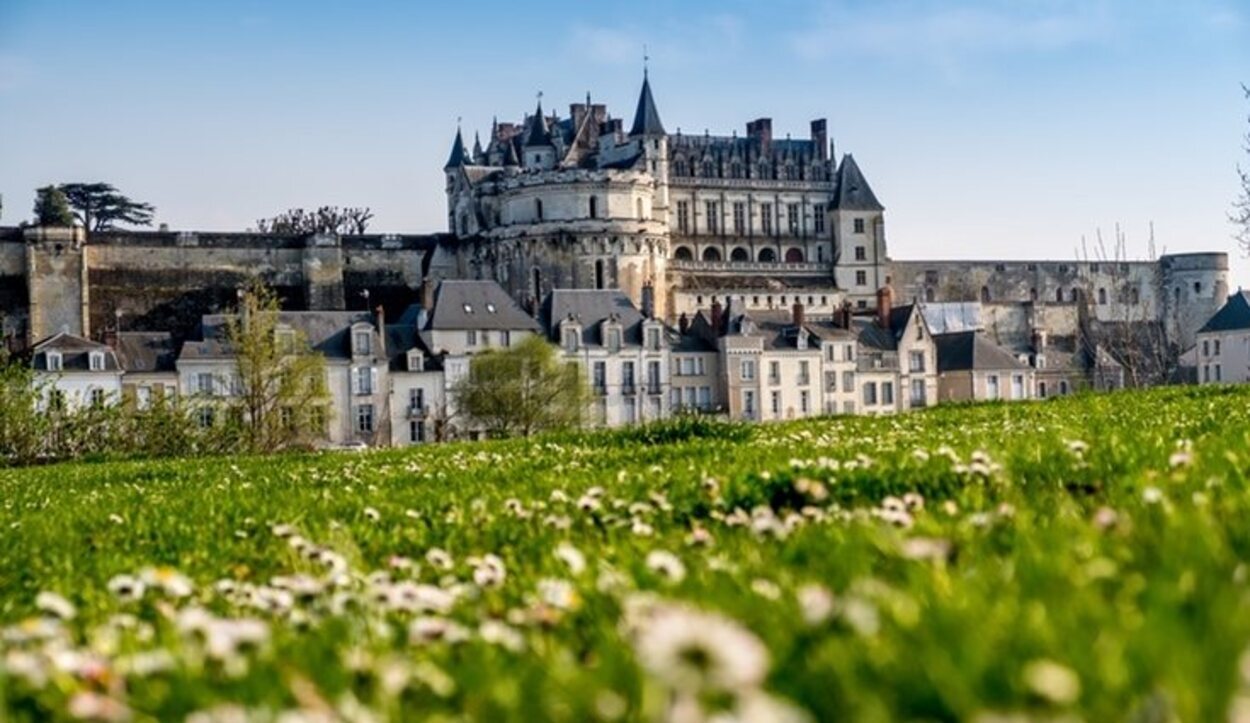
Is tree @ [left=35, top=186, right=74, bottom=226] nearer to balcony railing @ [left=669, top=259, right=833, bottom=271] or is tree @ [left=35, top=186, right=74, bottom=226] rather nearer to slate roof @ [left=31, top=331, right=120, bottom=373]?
slate roof @ [left=31, top=331, right=120, bottom=373]

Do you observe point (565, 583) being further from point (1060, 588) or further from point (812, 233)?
point (812, 233)

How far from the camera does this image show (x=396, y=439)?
8275cm

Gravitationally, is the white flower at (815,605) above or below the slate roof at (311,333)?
below

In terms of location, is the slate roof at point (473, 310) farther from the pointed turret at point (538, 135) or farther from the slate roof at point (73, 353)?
the pointed turret at point (538, 135)

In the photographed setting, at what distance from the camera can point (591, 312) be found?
299ft

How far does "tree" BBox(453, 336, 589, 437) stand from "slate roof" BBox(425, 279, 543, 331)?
674 cm

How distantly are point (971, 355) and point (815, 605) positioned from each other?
98903mm

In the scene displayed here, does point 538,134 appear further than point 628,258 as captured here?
Yes

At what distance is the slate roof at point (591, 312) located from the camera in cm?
8975

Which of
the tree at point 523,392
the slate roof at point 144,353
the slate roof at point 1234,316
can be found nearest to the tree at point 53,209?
the slate roof at point 144,353

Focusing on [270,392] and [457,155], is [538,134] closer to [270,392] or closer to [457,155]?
[457,155]

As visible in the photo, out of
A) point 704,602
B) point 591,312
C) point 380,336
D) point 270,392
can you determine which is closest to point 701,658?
point 704,602

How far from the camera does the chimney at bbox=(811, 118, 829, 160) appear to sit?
14625cm

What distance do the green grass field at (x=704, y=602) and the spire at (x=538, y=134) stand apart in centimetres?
12866
